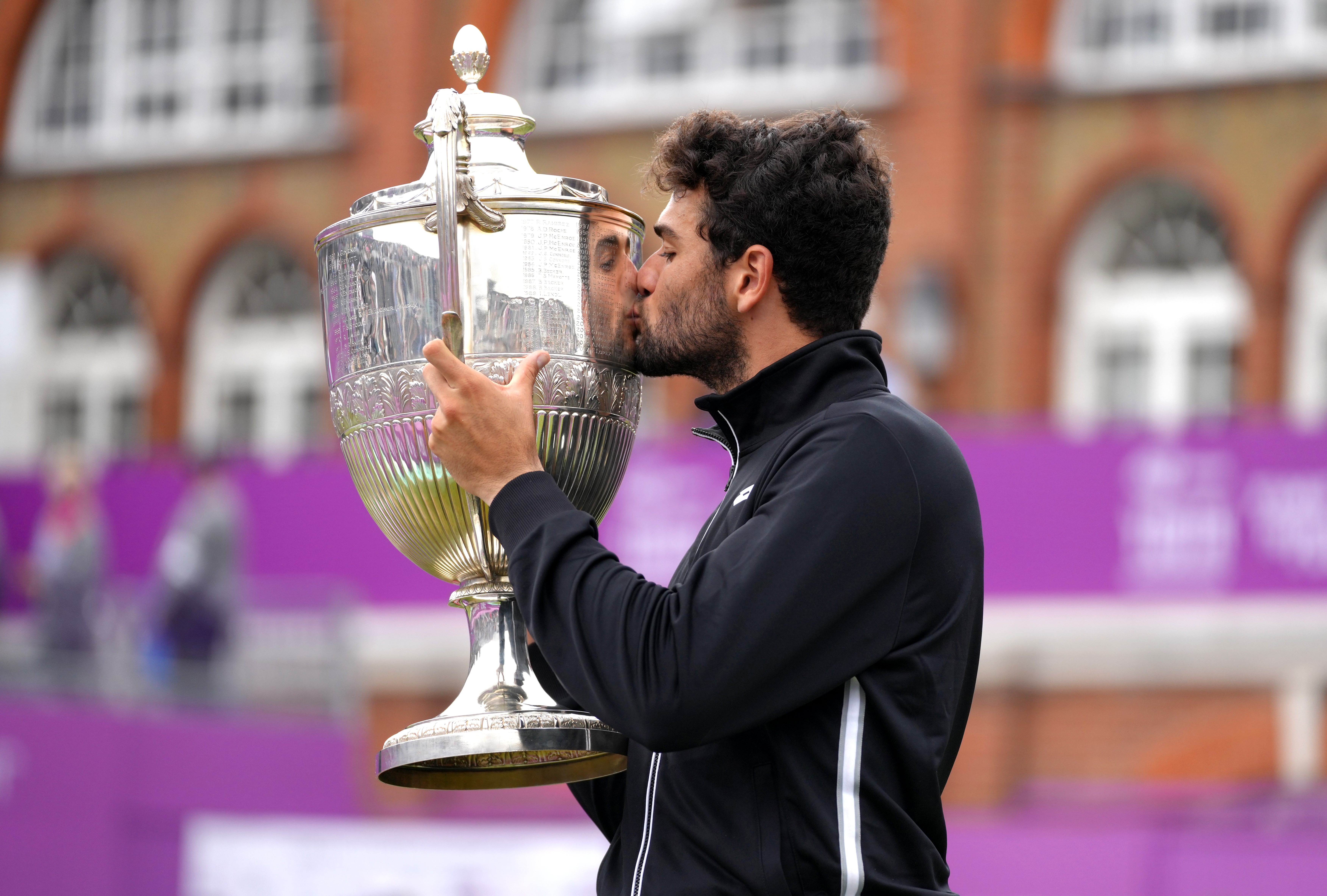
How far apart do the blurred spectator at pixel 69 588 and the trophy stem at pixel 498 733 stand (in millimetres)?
8051

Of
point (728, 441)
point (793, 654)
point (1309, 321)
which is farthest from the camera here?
point (1309, 321)

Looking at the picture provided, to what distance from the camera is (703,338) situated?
7.69 ft

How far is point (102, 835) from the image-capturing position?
30.9 feet

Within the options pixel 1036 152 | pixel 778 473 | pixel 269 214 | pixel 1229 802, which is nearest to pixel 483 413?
pixel 778 473

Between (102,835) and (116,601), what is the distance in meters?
1.87

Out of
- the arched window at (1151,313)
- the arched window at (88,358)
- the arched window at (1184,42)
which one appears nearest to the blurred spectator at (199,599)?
the arched window at (1151,313)

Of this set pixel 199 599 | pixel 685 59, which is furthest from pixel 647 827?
pixel 685 59

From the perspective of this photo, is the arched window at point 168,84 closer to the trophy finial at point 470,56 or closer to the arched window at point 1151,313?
the arched window at point 1151,313

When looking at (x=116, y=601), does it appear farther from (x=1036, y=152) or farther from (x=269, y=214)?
(x=1036, y=152)

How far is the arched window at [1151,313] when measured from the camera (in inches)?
528

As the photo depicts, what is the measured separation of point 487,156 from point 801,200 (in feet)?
1.73

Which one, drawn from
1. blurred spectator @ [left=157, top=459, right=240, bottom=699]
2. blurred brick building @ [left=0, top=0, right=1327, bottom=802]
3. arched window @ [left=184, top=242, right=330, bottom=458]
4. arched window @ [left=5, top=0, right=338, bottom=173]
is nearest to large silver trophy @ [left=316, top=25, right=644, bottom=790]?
blurred spectator @ [left=157, top=459, right=240, bottom=699]

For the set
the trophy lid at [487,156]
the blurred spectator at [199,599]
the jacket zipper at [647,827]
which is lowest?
the blurred spectator at [199,599]

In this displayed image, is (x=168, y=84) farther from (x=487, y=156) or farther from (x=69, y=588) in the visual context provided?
(x=487, y=156)
